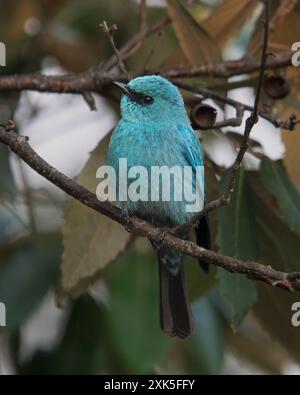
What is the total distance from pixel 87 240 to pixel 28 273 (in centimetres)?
119

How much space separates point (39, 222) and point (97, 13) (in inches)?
50.2

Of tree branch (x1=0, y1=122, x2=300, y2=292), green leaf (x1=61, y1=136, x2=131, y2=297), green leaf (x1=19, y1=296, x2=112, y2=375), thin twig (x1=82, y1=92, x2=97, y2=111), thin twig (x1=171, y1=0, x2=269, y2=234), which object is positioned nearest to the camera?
thin twig (x1=171, y1=0, x2=269, y2=234)

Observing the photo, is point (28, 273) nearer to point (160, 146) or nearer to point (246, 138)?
point (160, 146)

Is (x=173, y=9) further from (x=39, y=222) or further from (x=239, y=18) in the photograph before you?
(x=39, y=222)

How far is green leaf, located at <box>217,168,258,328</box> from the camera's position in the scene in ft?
11.4

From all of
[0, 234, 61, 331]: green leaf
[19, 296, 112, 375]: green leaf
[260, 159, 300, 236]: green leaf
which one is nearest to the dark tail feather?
[260, 159, 300, 236]: green leaf

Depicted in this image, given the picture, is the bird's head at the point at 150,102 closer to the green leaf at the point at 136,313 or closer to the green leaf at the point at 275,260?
the green leaf at the point at 275,260

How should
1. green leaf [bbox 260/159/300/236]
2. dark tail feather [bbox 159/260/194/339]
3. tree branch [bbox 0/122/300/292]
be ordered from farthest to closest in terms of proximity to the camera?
dark tail feather [bbox 159/260/194/339]
green leaf [bbox 260/159/300/236]
tree branch [bbox 0/122/300/292]

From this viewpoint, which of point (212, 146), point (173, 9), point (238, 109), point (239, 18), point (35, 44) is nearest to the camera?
point (238, 109)

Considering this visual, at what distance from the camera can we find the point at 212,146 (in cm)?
518

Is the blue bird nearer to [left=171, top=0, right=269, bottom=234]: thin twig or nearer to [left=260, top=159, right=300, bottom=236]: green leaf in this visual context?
[left=260, top=159, right=300, bottom=236]: green leaf

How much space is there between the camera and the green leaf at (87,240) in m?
3.73

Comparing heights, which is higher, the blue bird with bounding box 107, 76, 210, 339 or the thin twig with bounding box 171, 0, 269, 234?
the blue bird with bounding box 107, 76, 210, 339
